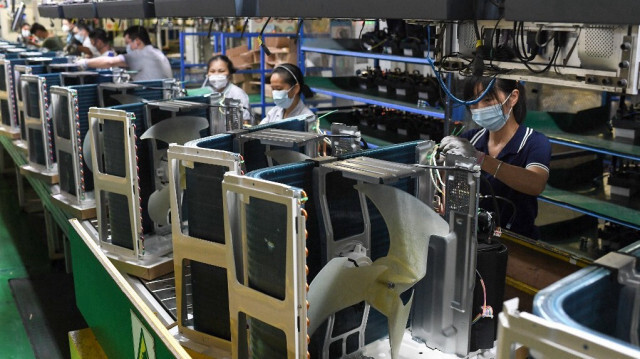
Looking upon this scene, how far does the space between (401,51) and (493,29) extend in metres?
4.26

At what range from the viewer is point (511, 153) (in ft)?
9.89

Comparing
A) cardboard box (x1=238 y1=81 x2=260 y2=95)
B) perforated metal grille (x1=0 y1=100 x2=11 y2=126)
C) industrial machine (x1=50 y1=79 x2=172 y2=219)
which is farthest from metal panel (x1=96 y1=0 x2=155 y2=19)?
cardboard box (x1=238 y1=81 x2=260 y2=95)

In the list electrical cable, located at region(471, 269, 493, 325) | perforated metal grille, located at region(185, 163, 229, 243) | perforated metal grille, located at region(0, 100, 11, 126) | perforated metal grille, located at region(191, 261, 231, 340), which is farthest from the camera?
perforated metal grille, located at region(0, 100, 11, 126)

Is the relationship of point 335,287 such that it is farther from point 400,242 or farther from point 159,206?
point 159,206

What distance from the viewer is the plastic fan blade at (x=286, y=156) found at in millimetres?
2232

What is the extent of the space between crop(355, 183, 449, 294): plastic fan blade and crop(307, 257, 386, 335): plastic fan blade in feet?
0.24

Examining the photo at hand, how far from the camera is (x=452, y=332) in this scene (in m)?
1.79

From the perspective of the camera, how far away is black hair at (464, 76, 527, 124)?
2806mm

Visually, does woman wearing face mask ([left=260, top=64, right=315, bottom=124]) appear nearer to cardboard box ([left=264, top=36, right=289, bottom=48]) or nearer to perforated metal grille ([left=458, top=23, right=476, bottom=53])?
perforated metal grille ([left=458, top=23, right=476, bottom=53])

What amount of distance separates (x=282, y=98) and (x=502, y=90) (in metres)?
1.64

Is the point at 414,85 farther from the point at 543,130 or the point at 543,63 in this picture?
the point at 543,63

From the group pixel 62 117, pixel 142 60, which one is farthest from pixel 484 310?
pixel 142 60

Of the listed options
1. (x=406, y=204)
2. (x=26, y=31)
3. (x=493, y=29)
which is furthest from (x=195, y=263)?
(x=26, y=31)

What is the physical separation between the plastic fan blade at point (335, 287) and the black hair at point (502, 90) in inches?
50.3
